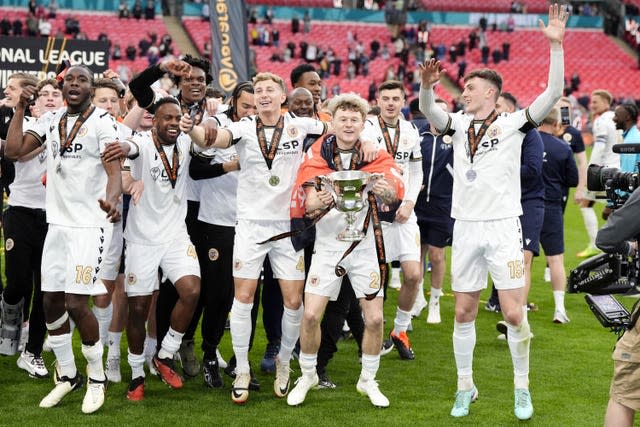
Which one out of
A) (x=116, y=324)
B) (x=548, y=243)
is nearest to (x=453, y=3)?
(x=548, y=243)

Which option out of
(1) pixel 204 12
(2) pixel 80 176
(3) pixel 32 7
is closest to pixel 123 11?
(1) pixel 204 12

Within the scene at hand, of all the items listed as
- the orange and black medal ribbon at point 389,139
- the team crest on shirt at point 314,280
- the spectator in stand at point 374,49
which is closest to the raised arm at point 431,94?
the orange and black medal ribbon at point 389,139

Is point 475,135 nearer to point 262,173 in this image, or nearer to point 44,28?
point 262,173

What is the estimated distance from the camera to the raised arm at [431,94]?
607 centimetres

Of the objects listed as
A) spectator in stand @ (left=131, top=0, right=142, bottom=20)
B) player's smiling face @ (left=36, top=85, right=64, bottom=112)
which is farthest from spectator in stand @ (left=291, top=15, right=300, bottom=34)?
player's smiling face @ (left=36, top=85, right=64, bottom=112)

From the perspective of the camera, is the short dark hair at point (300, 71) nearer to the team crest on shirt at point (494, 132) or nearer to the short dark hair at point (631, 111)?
the team crest on shirt at point (494, 132)

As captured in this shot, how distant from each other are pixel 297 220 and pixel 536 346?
128 inches

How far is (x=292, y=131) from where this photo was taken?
664 cm

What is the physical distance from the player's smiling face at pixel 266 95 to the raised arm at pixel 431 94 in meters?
1.05

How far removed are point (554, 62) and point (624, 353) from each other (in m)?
2.10

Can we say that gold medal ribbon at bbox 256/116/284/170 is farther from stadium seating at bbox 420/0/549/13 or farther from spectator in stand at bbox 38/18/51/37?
stadium seating at bbox 420/0/549/13

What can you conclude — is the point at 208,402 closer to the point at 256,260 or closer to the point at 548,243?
the point at 256,260

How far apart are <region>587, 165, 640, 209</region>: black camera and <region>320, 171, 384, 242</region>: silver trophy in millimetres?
1630

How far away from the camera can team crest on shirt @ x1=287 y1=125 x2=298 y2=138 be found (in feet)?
21.7
